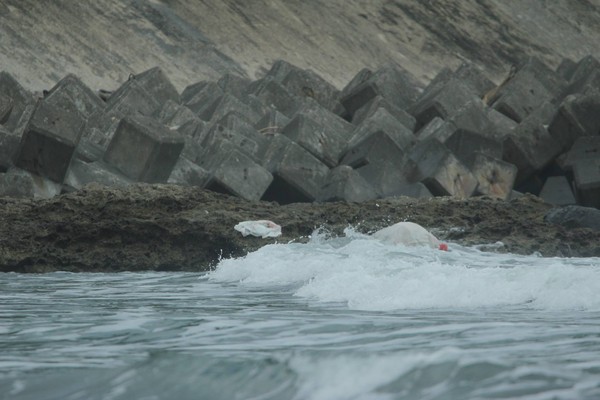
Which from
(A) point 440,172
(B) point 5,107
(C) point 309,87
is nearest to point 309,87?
(C) point 309,87

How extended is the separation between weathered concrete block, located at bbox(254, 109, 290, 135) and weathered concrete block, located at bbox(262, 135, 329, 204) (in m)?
2.05

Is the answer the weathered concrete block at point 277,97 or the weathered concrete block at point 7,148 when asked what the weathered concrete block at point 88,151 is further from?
the weathered concrete block at point 277,97

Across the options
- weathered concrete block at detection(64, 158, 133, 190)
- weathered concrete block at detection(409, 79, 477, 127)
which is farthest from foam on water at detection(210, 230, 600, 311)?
weathered concrete block at detection(409, 79, 477, 127)

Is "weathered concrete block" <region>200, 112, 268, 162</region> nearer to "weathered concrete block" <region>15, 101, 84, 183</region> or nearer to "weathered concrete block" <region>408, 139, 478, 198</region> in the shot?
"weathered concrete block" <region>408, 139, 478, 198</region>

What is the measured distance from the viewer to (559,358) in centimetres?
510

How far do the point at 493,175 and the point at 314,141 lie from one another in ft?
7.20

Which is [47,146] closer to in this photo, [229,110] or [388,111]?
[229,110]

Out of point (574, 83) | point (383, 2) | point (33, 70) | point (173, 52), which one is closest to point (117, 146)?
point (574, 83)

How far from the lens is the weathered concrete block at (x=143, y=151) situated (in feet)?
46.7

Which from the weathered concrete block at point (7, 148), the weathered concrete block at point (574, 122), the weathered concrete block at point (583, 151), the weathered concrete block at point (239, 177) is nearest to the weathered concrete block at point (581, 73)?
the weathered concrete block at point (574, 122)

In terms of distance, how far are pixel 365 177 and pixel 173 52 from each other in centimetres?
1756

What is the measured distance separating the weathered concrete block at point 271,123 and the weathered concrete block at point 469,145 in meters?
2.26

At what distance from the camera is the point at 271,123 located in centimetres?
1791

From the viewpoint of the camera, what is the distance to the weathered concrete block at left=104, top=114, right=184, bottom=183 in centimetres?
1423
